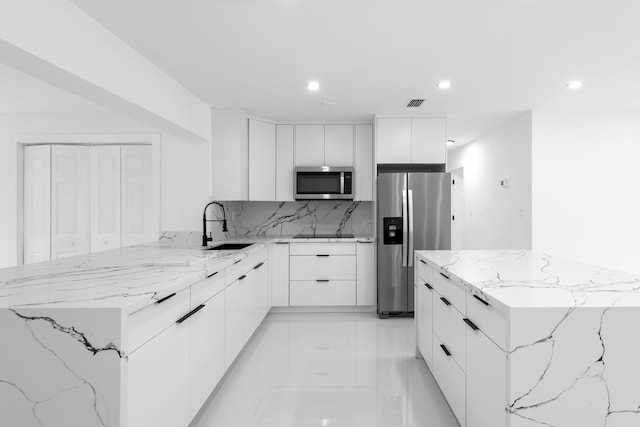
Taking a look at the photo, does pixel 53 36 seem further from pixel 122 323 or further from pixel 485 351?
pixel 485 351

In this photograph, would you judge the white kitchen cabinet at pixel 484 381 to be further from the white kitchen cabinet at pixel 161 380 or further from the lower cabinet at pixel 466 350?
the white kitchen cabinet at pixel 161 380

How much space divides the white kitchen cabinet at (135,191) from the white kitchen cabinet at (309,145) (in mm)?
1795

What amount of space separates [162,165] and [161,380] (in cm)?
297

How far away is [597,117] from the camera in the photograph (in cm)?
404

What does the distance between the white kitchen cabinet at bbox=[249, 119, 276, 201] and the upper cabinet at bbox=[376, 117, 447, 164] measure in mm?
1338

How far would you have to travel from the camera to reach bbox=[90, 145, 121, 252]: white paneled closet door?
4.19 meters

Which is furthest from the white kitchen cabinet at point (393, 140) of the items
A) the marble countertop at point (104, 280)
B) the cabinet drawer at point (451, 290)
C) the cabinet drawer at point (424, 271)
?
the marble countertop at point (104, 280)

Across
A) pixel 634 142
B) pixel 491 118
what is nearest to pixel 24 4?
pixel 491 118

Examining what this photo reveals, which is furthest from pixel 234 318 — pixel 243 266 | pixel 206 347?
pixel 206 347

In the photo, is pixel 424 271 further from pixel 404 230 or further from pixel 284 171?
pixel 284 171

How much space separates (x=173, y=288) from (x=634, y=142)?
511cm

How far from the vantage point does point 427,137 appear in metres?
4.24

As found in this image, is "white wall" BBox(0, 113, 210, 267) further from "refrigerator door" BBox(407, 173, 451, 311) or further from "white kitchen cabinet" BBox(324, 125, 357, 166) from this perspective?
"refrigerator door" BBox(407, 173, 451, 311)

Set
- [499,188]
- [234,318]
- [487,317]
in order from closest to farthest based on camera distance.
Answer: [487,317] → [234,318] → [499,188]
